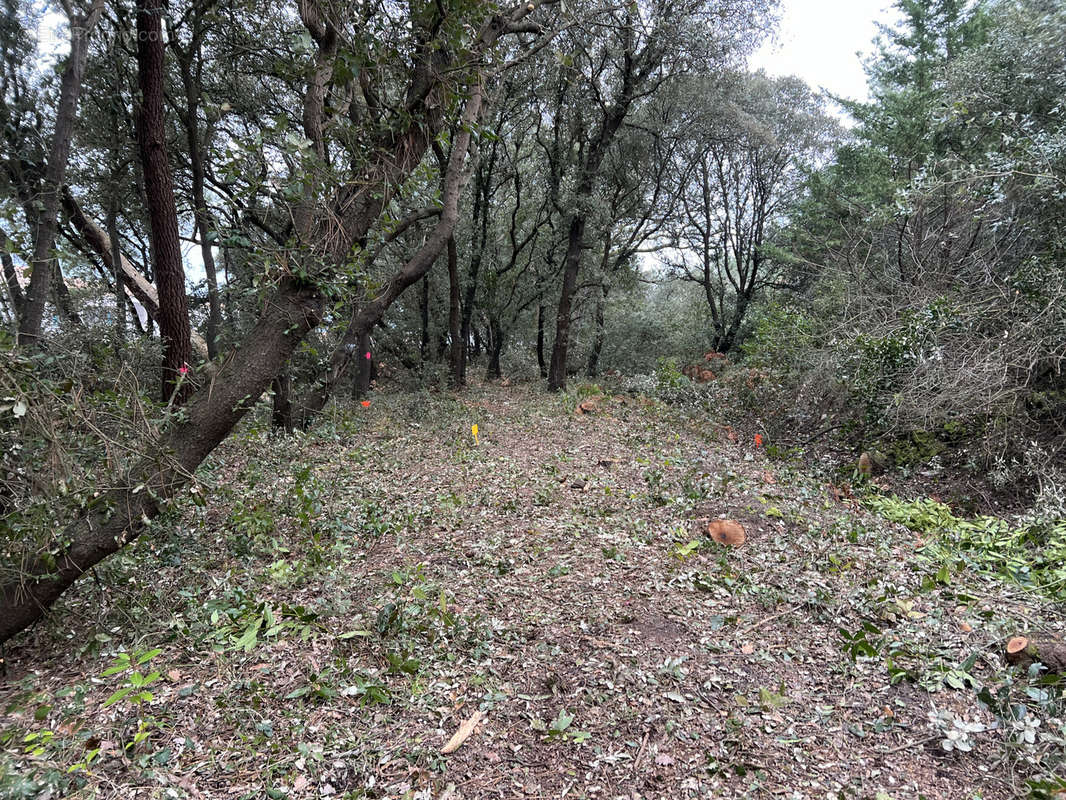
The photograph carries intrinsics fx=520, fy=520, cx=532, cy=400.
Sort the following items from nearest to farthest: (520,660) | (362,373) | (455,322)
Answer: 1. (520,660)
2. (362,373)
3. (455,322)

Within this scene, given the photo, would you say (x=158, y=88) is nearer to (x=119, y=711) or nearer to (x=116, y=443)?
(x=116, y=443)

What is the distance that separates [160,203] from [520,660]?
5557mm

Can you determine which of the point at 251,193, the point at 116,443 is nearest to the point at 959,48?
the point at 251,193

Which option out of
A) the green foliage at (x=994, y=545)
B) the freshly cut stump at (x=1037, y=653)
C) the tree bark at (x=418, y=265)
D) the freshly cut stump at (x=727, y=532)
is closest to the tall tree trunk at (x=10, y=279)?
the tree bark at (x=418, y=265)

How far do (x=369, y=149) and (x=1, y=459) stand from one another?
2999 mm

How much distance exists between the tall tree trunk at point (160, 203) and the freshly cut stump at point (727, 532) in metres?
4.68

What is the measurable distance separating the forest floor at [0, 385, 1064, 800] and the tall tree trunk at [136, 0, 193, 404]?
2.02 m

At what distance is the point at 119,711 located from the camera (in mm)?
2309

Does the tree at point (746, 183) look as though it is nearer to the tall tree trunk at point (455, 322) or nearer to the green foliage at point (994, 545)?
the tall tree trunk at point (455, 322)

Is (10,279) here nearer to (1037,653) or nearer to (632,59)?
(1037,653)

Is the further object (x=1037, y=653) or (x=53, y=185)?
(x=53, y=185)

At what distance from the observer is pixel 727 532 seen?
399cm

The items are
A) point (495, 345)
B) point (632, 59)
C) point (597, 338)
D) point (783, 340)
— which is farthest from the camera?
point (597, 338)

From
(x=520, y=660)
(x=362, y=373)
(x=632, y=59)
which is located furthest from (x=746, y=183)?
(x=520, y=660)
